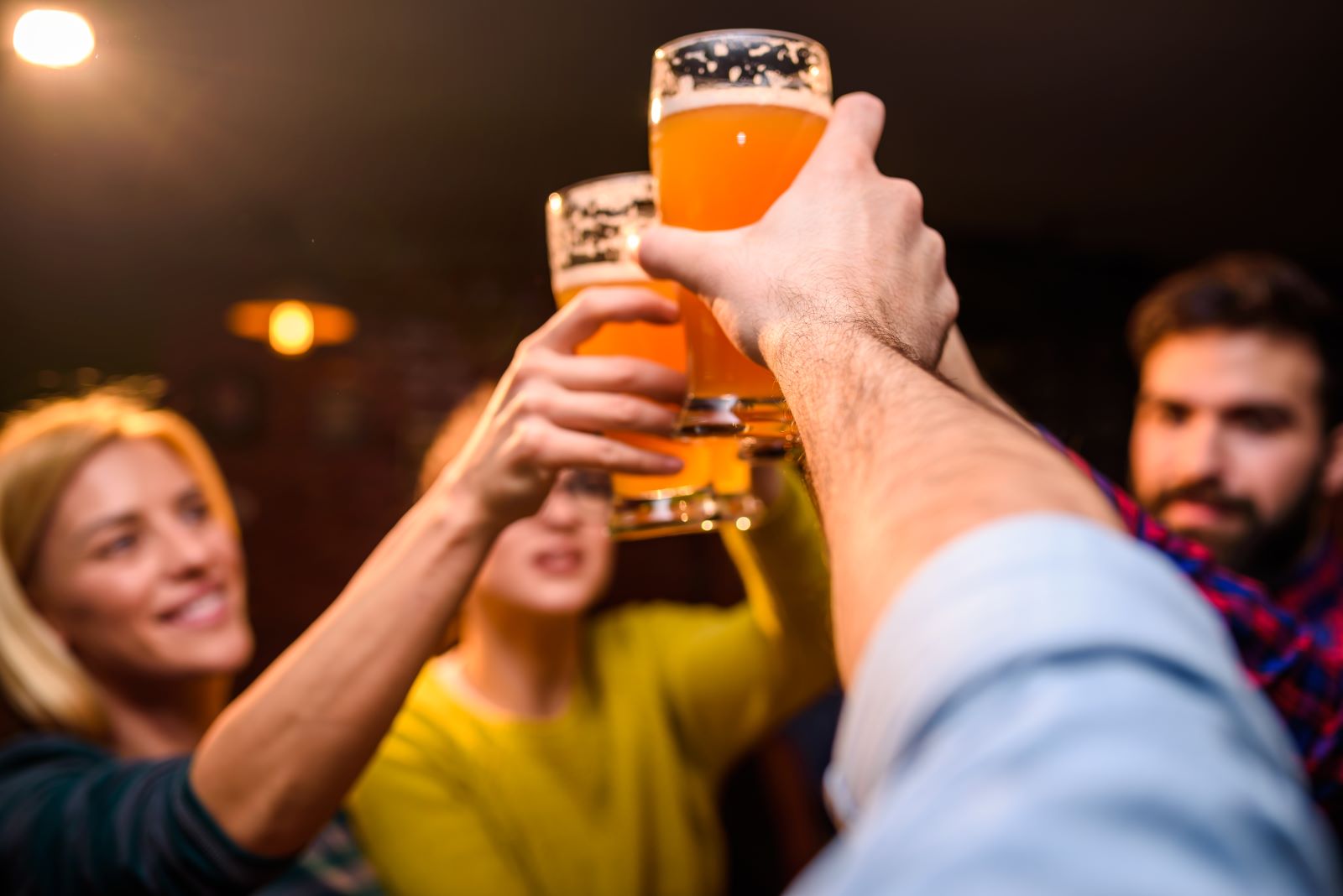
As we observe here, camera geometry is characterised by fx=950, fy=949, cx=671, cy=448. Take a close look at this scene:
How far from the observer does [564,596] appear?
6.22 ft

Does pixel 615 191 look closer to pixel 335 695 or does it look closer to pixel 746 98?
pixel 746 98

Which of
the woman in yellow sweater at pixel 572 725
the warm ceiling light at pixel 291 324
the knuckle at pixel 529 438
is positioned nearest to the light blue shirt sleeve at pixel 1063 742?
the knuckle at pixel 529 438

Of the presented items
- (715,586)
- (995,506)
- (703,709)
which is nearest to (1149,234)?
(715,586)

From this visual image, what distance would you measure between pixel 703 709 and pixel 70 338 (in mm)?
2956

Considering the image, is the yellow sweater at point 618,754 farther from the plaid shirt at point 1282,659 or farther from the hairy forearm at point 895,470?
the hairy forearm at point 895,470

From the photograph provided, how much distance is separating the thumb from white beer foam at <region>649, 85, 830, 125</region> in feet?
0.49

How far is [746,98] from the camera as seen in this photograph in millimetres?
790

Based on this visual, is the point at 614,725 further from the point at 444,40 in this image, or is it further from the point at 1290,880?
the point at 1290,880

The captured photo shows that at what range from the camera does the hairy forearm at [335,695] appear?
0.90 m

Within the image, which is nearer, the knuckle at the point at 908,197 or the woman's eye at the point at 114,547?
the knuckle at the point at 908,197

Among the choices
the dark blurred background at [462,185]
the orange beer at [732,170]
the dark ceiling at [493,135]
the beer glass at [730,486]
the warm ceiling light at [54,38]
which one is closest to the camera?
the orange beer at [732,170]

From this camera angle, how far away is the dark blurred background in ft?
6.18

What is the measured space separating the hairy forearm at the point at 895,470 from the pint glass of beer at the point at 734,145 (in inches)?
10.0

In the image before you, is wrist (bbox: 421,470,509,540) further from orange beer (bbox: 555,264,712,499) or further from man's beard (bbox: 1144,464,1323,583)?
man's beard (bbox: 1144,464,1323,583)
